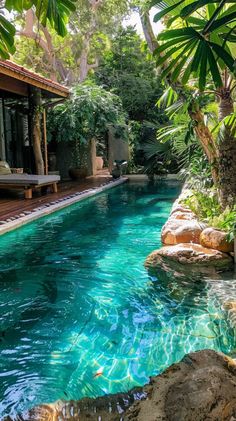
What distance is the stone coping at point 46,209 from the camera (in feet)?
25.2

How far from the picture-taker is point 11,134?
50.3 ft

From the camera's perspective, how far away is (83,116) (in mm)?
14953

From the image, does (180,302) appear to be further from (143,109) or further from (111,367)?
(143,109)

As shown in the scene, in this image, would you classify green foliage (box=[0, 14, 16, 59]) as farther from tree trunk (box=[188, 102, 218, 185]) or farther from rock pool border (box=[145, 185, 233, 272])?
tree trunk (box=[188, 102, 218, 185])

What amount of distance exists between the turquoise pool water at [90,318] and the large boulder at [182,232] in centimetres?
38

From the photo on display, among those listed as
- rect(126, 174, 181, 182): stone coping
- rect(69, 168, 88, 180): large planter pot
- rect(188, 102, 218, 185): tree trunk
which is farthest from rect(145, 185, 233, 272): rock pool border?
rect(126, 174, 181, 182): stone coping

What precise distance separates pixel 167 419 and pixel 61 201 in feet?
29.2

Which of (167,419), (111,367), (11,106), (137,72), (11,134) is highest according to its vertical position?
Answer: (137,72)

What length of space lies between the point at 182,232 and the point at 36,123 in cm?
788

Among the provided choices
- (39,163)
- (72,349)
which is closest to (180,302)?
(72,349)

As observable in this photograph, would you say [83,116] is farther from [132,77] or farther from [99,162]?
[99,162]

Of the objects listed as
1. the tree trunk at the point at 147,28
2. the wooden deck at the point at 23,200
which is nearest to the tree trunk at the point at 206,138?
the tree trunk at the point at 147,28

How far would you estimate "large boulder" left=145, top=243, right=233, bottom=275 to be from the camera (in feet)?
18.1

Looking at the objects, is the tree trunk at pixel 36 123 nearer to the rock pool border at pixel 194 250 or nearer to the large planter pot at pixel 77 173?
the large planter pot at pixel 77 173
